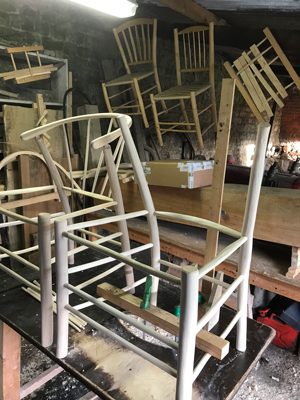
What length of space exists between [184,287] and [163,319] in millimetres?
369

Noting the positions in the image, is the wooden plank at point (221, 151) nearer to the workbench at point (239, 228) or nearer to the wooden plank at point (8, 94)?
the workbench at point (239, 228)

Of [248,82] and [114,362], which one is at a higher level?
[248,82]

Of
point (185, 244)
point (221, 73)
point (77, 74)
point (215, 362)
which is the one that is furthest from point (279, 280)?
point (221, 73)

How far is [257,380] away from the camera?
1.86 metres

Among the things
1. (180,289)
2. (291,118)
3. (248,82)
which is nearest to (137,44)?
(248,82)

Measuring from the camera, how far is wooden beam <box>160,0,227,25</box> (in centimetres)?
255

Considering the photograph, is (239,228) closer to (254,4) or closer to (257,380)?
(257,380)

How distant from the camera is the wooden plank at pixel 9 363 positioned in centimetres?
110

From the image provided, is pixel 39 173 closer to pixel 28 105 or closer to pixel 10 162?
pixel 10 162

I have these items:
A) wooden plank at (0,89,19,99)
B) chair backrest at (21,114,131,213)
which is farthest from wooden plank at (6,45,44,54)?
chair backrest at (21,114,131,213)

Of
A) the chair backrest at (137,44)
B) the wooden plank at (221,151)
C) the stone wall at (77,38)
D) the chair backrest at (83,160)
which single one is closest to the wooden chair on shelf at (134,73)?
the chair backrest at (137,44)

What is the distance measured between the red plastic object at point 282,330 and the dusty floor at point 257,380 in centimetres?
6

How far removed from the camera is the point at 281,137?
287 inches

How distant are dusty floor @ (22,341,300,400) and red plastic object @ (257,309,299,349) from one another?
0.20ft
